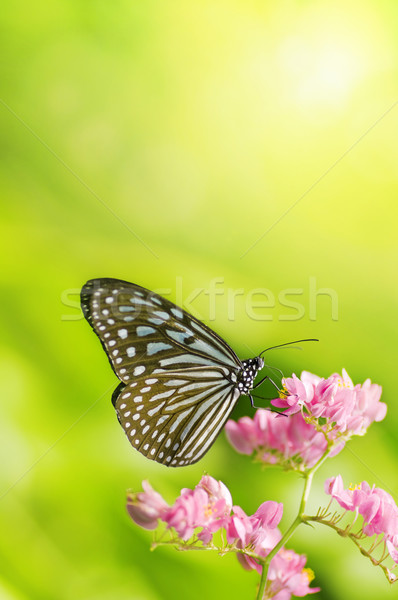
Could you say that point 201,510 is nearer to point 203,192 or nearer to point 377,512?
point 377,512

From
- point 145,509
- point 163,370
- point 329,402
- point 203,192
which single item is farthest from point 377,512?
point 203,192

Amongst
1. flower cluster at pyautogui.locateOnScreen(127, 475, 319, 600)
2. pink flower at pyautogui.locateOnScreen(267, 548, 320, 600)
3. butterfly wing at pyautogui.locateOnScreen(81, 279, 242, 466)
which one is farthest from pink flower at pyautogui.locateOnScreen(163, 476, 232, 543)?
butterfly wing at pyautogui.locateOnScreen(81, 279, 242, 466)

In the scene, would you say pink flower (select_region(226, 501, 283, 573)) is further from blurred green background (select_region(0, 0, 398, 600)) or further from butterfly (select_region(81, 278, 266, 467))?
blurred green background (select_region(0, 0, 398, 600))

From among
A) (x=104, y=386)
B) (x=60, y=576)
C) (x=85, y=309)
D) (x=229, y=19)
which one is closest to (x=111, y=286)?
(x=85, y=309)

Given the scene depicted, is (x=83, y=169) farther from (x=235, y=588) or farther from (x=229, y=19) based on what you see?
(x=235, y=588)

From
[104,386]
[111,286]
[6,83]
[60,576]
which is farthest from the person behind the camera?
[6,83]
